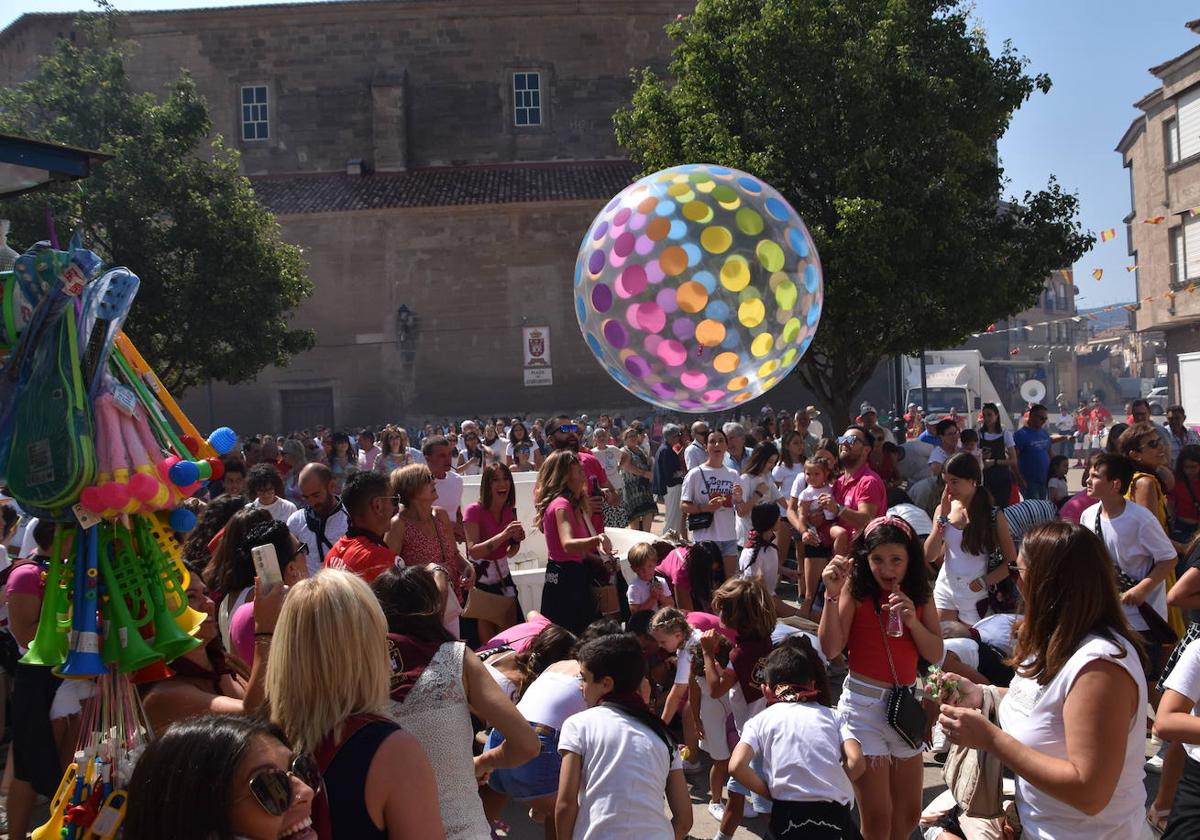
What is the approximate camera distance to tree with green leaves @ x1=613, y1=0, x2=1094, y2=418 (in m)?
15.3

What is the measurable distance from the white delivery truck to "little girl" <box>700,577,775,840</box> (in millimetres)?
24939

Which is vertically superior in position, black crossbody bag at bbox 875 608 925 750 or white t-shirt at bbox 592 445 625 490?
white t-shirt at bbox 592 445 625 490

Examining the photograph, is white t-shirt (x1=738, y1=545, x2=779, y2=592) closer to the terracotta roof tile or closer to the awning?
the awning

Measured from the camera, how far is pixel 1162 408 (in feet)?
118

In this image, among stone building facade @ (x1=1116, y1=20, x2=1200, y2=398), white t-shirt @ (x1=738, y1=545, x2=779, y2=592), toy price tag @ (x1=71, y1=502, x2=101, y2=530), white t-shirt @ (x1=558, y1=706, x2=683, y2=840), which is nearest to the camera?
toy price tag @ (x1=71, y1=502, x2=101, y2=530)

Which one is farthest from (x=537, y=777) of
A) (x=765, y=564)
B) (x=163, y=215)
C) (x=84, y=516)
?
(x=163, y=215)

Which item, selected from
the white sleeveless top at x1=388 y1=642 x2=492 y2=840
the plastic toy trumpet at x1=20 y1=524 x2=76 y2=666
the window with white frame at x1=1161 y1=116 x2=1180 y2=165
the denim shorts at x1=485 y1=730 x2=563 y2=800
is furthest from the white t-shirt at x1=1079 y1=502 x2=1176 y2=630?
the window with white frame at x1=1161 y1=116 x2=1180 y2=165

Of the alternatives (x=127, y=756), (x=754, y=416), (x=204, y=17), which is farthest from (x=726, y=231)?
(x=204, y=17)

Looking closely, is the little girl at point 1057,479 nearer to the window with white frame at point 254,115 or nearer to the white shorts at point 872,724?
the white shorts at point 872,724

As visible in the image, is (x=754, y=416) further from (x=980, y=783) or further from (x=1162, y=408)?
(x=980, y=783)

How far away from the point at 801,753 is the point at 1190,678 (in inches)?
52.8

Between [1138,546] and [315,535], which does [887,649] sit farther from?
[315,535]

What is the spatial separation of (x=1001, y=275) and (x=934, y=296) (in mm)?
1013

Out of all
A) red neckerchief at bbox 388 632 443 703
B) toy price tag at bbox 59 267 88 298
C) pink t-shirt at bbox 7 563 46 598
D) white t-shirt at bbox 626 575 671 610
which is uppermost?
toy price tag at bbox 59 267 88 298
